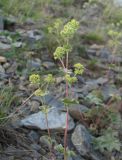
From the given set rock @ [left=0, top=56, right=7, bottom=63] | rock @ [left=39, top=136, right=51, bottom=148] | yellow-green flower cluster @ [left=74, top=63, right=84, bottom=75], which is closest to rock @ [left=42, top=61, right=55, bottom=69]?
rock @ [left=0, top=56, right=7, bottom=63]

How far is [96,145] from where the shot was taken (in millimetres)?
3332

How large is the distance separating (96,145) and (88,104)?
23.8 inches

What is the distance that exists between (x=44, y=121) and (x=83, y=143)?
13.5 inches

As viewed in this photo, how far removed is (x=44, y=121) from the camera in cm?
333

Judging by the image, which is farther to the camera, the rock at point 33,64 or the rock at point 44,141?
the rock at point 33,64

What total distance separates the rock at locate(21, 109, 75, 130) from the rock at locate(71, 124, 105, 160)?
11 centimetres

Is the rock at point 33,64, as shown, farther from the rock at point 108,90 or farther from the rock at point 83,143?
the rock at point 83,143

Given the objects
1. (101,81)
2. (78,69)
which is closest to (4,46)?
(101,81)

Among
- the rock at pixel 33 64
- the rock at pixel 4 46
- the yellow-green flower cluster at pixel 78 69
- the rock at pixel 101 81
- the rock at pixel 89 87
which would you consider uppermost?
the yellow-green flower cluster at pixel 78 69

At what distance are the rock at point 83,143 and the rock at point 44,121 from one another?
4.3 inches

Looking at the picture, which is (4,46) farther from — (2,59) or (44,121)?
(44,121)

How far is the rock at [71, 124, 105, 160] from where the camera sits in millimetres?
3221

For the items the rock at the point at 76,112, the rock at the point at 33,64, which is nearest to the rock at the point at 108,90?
the rock at the point at 76,112

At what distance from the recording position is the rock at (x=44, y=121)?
3.29 m
